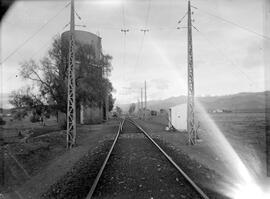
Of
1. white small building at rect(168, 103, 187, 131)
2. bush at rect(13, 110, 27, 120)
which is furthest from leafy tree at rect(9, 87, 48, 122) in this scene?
white small building at rect(168, 103, 187, 131)

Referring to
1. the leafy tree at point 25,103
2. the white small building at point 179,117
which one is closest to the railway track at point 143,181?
the white small building at point 179,117

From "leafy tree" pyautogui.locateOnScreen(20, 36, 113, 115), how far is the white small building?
9.80m

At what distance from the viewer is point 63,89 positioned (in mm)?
26016

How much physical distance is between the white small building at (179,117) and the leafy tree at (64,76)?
9802 mm

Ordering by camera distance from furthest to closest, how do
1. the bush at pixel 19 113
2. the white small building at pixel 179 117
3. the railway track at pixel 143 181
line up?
1. the bush at pixel 19 113
2. the white small building at pixel 179 117
3. the railway track at pixel 143 181

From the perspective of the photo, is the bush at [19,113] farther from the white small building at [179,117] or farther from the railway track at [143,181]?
the railway track at [143,181]

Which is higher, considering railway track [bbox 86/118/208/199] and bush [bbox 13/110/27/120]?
bush [bbox 13/110/27/120]

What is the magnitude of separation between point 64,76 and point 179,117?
45.1 feet

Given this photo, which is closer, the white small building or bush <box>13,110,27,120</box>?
the white small building

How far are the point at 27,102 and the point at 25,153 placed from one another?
16.2 metres

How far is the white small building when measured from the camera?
2330cm

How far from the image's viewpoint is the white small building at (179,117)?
2330 centimetres

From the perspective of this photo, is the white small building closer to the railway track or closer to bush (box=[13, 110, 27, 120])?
the railway track

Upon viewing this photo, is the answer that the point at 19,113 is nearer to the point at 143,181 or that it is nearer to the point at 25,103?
the point at 25,103
